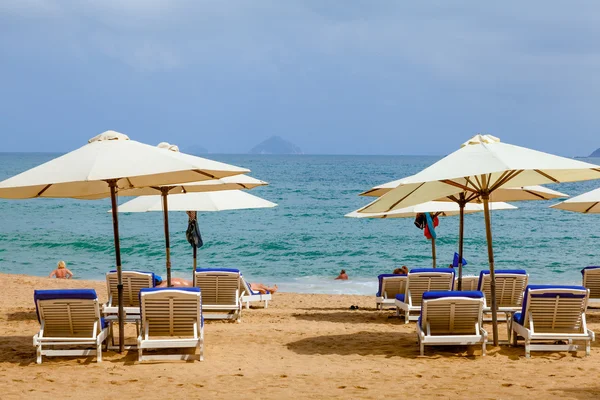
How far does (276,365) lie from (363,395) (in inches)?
61.3

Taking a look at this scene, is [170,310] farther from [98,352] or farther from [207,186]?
[207,186]

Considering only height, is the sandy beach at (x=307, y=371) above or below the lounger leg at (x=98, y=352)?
below

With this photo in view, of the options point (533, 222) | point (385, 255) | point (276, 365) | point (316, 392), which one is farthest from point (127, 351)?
point (533, 222)

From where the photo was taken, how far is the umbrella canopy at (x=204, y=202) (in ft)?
36.6

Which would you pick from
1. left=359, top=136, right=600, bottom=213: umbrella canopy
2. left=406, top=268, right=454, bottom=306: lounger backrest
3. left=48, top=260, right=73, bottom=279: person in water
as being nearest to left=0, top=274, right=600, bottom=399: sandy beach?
left=406, top=268, right=454, bottom=306: lounger backrest

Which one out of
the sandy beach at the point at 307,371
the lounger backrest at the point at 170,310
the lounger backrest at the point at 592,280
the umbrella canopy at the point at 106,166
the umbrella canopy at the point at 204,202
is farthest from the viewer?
the lounger backrest at the point at 592,280

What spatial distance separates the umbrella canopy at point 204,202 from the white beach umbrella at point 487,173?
2468 millimetres

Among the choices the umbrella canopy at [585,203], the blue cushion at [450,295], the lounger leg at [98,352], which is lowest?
the lounger leg at [98,352]

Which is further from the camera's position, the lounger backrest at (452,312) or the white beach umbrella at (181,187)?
the white beach umbrella at (181,187)

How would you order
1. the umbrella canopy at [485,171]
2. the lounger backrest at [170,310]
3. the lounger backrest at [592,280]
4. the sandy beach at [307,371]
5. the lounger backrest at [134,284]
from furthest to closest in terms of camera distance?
the lounger backrest at [592,280] → the lounger backrest at [134,284] → the lounger backrest at [170,310] → the umbrella canopy at [485,171] → the sandy beach at [307,371]

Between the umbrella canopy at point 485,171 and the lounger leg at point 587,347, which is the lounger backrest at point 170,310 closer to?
the umbrella canopy at point 485,171

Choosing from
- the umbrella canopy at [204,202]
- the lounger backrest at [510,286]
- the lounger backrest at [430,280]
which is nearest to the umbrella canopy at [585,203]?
the lounger backrest at [510,286]

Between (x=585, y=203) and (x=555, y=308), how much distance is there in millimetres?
4002

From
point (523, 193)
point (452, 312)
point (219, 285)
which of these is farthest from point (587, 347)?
point (219, 285)
